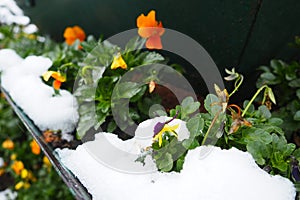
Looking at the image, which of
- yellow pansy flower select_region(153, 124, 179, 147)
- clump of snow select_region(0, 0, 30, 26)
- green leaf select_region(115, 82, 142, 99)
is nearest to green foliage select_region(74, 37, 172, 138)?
green leaf select_region(115, 82, 142, 99)

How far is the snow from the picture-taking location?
0.85 m

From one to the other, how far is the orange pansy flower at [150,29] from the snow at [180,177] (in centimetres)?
33

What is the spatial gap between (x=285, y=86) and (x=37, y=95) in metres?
0.86

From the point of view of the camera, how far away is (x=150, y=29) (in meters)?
1.22

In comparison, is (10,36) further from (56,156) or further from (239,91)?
(239,91)

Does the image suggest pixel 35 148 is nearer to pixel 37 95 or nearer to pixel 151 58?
pixel 37 95

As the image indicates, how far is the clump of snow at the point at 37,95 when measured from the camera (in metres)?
1.28

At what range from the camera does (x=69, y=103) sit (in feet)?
4.30

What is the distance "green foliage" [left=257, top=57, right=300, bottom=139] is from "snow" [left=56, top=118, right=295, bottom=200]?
1.18 feet

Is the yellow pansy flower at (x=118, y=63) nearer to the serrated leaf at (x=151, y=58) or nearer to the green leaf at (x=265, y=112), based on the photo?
the serrated leaf at (x=151, y=58)

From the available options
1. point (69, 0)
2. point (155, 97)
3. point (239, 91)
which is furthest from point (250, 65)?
point (69, 0)

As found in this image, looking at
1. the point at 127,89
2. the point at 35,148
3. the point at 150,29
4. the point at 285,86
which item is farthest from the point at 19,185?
the point at 285,86

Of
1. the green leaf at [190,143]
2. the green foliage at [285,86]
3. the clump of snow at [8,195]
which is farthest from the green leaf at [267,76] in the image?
the clump of snow at [8,195]

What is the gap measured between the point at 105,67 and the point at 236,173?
0.58 m
